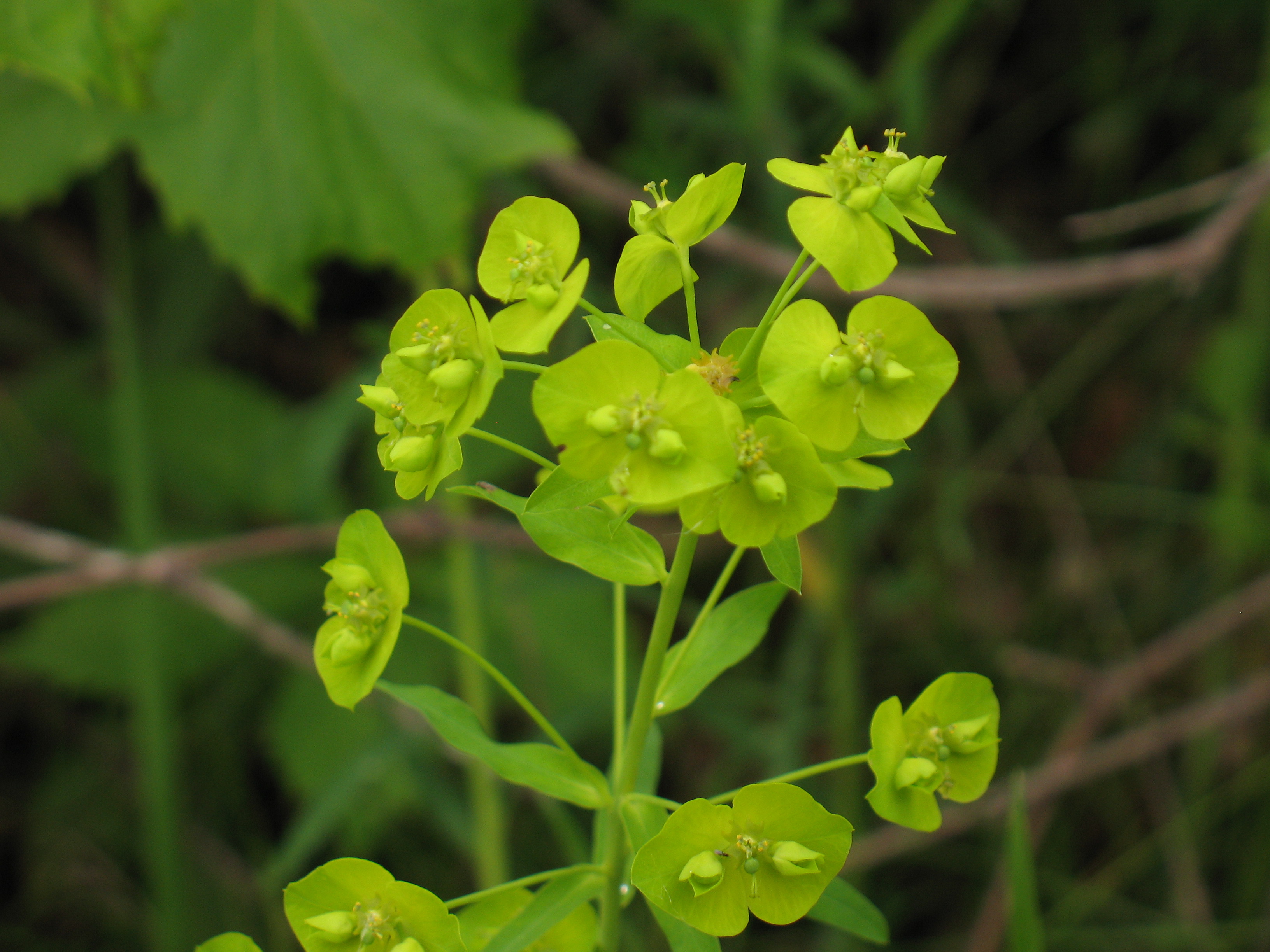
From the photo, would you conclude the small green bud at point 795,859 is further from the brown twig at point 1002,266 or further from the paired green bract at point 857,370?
the brown twig at point 1002,266

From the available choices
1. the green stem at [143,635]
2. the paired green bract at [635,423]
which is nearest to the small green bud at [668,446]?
the paired green bract at [635,423]

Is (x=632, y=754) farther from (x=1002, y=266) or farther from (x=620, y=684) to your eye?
(x=1002, y=266)

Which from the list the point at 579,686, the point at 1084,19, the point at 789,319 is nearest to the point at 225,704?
the point at 579,686

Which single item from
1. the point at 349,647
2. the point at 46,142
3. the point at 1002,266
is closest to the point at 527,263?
the point at 349,647

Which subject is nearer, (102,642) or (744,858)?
(744,858)

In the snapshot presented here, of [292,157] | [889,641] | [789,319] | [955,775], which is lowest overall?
[955,775]

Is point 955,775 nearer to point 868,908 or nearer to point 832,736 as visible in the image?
point 868,908
